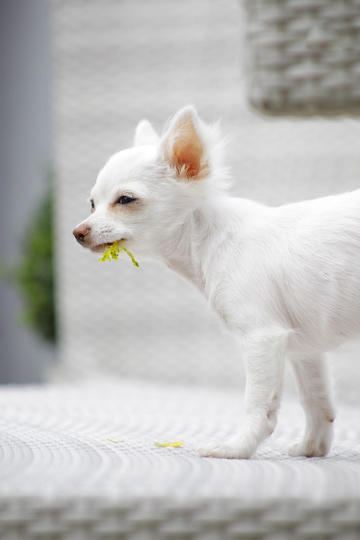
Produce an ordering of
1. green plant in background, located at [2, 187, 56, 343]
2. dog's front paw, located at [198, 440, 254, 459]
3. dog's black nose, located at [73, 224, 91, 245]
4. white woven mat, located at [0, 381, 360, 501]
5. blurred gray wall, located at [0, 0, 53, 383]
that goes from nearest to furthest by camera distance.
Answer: white woven mat, located at [0, 381, 360, 501] < dog's front paw, located at [198, 440, 254, 459] < dog's black nose, located at [73, 224, 91, 245] < green plant in background, located at [2, 187, 56, 343] < blurred gray wall, located at [0, 0, 53, 383]

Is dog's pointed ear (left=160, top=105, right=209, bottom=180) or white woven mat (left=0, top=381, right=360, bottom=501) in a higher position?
dog's pointed ear (left=160, top=105, right=209, bottom=180)

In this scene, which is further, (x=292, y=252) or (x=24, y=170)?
(x=24, y=170)

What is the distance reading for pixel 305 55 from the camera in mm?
987

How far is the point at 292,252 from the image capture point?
101 centimetres

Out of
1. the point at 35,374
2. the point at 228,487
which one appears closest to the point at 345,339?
the point at 228,487

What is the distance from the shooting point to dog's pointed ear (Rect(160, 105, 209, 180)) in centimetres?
107

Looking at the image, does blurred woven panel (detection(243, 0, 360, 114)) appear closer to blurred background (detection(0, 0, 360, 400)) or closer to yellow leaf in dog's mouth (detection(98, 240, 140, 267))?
yellow leaf in dog's mouth (detection(98, 240, 140, 267))

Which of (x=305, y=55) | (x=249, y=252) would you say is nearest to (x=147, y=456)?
(x=249, y=252)

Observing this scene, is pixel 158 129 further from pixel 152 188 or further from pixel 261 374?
pixel 261 374

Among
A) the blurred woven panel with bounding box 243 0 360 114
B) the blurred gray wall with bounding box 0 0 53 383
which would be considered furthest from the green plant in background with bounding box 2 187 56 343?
the blurred woven panel with bounding box 243 0 360 114

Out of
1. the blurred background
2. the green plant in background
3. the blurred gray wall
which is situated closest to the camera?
the blurred background

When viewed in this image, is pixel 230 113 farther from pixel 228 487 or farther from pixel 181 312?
pixel 228 487

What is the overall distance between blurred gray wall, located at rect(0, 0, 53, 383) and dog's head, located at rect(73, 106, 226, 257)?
356cm

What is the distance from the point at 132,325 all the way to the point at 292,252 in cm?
187
